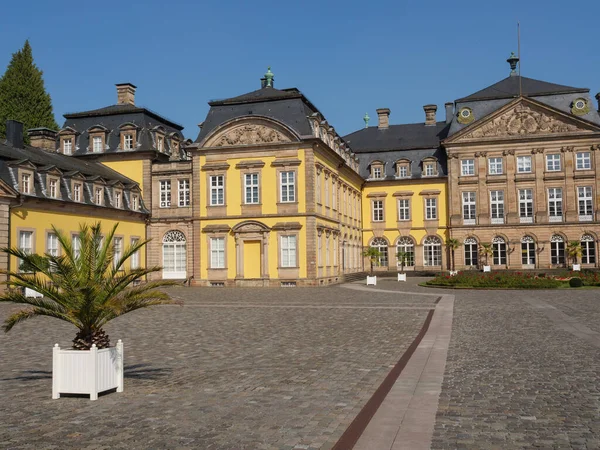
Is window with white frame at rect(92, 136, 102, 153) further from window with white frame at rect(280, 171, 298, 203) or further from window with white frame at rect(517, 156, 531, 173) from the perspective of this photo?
window with white frame at rect(517, 156, 531, 173)

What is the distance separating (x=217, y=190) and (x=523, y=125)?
25.3 meters

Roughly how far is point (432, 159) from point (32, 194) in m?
33.1

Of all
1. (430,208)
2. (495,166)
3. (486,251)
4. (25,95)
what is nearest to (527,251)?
(486,251)

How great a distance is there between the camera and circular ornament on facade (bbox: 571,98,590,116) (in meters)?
49.6

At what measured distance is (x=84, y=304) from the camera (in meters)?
8.57

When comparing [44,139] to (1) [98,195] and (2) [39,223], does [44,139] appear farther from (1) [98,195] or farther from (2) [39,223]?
(2) [39,223]

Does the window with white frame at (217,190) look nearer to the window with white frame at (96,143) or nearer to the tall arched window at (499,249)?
the window with white frame at (96,143)

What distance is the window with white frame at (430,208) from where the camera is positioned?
54.2m

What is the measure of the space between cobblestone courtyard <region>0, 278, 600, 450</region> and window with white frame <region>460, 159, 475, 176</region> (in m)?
35.0

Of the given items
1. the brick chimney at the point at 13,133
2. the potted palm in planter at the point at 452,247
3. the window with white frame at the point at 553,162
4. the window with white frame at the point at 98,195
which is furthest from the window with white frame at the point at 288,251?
the window with white frame at the point at 553,162

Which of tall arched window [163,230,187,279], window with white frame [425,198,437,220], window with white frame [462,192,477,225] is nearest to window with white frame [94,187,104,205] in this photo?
tall arched window [163,230,187,279]

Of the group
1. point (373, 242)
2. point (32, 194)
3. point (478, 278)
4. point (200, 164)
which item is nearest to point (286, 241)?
point (200, 164)

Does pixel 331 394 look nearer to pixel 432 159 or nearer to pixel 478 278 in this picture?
pixel 478 278

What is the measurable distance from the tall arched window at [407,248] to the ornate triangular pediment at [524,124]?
9527 mm
